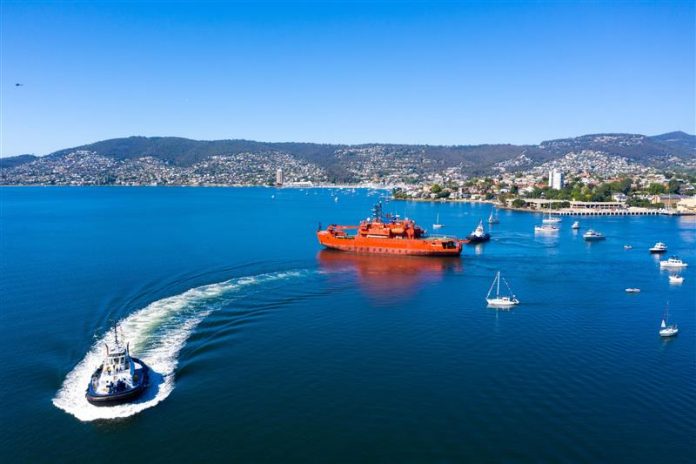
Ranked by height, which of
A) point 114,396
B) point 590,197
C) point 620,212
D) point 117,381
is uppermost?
point 590,197

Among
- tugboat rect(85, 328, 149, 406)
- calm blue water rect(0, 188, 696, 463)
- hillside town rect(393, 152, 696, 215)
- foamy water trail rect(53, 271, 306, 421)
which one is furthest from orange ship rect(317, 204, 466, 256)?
hillside town rect(393, 152, 696, 215)

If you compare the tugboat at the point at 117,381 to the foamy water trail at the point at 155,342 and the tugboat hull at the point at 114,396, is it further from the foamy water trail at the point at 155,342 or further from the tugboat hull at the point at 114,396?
the foamy water trail at the point at 155,342

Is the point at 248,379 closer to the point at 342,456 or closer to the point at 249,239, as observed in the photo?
the point at 342,456

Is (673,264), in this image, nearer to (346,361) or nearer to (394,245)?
(394,245)

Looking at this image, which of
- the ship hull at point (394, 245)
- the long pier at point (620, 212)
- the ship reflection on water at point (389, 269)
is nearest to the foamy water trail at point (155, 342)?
the ship reflection on water at point (389, 269)

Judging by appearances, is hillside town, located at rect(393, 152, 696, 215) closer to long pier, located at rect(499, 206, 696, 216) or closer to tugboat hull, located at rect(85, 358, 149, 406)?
long pier, located at rect(499, 206, 696, 216)

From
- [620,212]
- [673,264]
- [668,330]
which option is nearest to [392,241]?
[673,264]

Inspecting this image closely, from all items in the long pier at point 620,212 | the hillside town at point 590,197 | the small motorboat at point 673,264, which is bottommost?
the small motorboat at point 673,264
